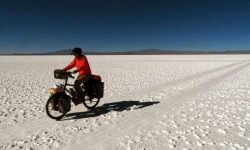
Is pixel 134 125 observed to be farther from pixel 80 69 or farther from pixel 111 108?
pixel 80 69

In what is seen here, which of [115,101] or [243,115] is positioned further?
[115,101]

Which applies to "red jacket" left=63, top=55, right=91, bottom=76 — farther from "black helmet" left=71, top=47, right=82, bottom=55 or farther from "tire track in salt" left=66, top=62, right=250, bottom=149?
"tire track in salt" left=66, top=62, right=250, bottom=149

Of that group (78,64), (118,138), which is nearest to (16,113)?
(78,64)

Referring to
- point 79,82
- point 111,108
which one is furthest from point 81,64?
point 111,108

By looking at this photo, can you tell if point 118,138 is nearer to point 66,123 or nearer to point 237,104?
point 66,123

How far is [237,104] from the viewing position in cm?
931

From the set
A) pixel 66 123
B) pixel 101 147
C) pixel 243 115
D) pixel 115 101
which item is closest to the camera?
pixel 101 147

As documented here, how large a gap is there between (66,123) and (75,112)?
1.22 metres

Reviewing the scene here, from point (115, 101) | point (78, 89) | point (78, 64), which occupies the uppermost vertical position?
point (78, 64)

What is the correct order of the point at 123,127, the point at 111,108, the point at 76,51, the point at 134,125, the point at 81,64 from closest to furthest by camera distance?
the point at 123,127
the point at 134,125
the point at 76,51
the point at 81,64
the point at 111,108

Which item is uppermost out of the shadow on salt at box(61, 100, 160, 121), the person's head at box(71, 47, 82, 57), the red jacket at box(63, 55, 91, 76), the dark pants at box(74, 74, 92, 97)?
the person's head at box(71, 47, 82, 57)

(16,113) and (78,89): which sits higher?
(78,89)

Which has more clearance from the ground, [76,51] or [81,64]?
[76,51]

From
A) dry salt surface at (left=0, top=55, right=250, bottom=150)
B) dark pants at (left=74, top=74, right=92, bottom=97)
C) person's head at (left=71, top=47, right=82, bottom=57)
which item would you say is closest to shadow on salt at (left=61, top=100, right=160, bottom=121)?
dry salt surface at (left=0, top=55, right=250, bottom=150)
